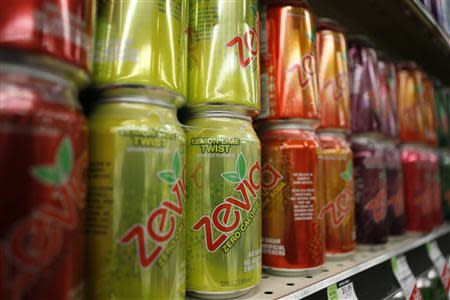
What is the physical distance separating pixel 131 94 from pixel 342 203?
26.4 inches

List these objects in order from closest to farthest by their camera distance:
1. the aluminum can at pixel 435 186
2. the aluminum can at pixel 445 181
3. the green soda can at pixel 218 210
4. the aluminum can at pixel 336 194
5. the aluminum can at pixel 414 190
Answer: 1. the green soda can at pixel 218 210
2. the aluminum can at pixel 336 194
3. the aluminum can at pixel 414 190
4. the aluminum can at pixel 435 186
5. the aluminum can at pixel 445 181

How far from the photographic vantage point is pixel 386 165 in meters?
1.21

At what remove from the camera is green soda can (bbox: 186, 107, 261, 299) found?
65cm

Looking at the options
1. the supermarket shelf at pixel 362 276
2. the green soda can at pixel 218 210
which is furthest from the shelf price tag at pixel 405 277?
the green soda can at pixel 218 210

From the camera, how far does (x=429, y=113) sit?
1.54m

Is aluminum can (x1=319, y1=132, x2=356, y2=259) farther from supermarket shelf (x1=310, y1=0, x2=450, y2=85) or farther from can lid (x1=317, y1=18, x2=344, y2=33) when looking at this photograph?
supermarket shelf (x1=310, y1=0, x2=450, y2=85)

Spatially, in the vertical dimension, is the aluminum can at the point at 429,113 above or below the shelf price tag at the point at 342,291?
above

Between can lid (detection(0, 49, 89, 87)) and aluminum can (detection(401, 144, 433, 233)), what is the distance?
1.26m

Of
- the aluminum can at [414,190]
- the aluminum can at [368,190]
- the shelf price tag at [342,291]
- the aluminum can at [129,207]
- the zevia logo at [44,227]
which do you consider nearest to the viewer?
the zevia logo at [44,227]

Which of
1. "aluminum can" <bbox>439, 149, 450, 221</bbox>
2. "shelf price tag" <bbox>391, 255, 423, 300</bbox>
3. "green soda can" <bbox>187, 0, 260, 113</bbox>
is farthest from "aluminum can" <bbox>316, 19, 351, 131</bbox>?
"aluminum can" <bbox>439, 149, 450, 221</bbox>

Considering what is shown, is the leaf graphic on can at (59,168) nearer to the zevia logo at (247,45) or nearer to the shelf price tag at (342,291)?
the zevia logo at (247,45)

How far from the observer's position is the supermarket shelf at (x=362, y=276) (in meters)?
0.72

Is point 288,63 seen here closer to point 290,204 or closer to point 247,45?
point 247,45

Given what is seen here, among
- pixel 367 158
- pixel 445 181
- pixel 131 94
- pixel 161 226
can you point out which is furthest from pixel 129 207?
pixel 445 181
